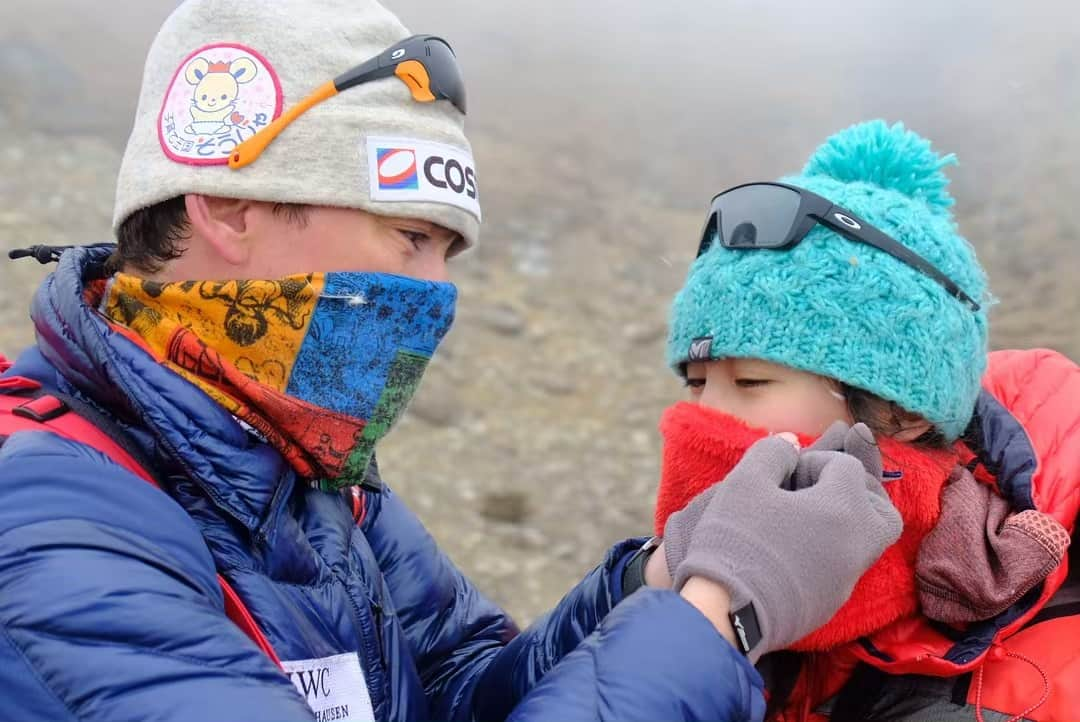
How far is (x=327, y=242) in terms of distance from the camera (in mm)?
2098

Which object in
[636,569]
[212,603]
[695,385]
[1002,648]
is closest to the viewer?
[212,603]

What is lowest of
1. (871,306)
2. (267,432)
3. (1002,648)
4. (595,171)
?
(595,171)

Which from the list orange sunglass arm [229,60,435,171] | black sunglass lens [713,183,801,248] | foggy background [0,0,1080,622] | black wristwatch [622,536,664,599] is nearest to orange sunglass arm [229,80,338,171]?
orange sunglass arm [229,60,435,171]

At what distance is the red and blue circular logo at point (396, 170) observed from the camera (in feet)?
6.96

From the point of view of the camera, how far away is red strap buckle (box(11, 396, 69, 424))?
5.51 feet

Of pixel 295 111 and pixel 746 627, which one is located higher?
pixel 295 111

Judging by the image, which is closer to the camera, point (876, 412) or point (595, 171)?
point (876, 412)

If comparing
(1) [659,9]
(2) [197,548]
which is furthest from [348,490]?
(1) [659,9]

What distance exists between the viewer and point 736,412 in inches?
86.4

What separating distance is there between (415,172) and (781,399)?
91 cm

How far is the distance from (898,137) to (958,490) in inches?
31.5

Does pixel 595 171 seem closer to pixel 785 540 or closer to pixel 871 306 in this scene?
pixel 871 306

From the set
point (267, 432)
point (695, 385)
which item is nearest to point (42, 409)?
point (267, 432)

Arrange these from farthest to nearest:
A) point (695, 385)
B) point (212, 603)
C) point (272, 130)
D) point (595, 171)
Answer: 1. point (595, 171)
2. point (695, 385)
3. point (272, 130)
4. point (212, 603)
